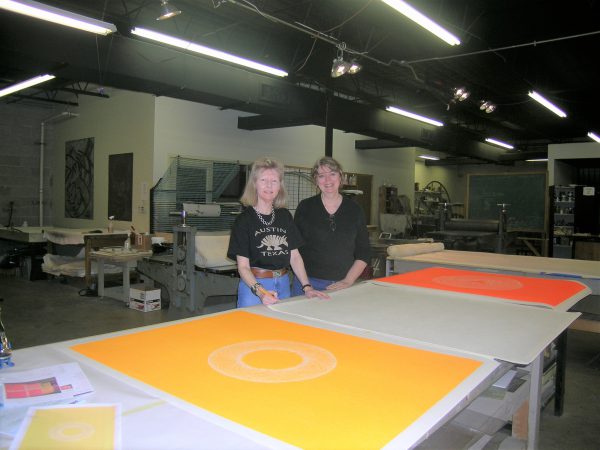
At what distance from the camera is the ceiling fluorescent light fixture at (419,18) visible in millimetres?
3598

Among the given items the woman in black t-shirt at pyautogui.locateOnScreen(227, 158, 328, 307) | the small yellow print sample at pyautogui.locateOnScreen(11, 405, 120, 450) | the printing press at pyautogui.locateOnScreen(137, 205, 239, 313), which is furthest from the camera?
the printing press at pyautogui.locateOnScreen(137, 205, 239, 313)

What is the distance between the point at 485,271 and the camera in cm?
324

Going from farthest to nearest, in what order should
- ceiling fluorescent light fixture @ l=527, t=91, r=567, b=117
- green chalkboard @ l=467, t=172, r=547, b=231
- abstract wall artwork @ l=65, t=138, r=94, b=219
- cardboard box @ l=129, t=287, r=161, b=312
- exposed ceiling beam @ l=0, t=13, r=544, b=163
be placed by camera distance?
green chalkboard @ l=467, t=172, r=547, b=231
abstract wall artwork @ l=65, t=138, r=94, b=219
ceiling fluorescent light fixture @ l=527, t=91, r=567, b=117
cardboard box @ l=129, t=287, r=161, b=312
exposed ceiling beam @ l=0, t=13, r=544, b=163

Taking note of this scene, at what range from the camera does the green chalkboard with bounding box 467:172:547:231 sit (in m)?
11.3

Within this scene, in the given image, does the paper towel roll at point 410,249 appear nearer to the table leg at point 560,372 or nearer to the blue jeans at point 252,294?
the table leg at point 560,372

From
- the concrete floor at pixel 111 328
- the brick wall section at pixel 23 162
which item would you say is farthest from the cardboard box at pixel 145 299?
the brick wall section at pixel 23 162

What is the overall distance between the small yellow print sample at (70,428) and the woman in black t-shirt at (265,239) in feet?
3.61

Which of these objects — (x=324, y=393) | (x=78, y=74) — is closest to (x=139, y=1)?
(x=78, y=74)

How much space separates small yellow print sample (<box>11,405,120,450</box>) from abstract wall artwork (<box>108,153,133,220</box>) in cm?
735

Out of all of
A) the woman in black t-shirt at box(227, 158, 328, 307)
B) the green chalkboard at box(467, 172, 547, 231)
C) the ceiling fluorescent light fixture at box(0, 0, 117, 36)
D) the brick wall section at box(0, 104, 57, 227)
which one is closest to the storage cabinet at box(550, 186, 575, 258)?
the green chalkboard at box(467, 172, 547, 231)

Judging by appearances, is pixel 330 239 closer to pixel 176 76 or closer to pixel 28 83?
pixel 176 76

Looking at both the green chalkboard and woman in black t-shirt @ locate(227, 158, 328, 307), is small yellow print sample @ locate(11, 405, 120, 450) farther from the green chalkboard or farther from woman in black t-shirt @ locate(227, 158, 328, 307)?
the green chalkboard

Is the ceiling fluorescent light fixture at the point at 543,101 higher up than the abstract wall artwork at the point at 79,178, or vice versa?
the ceiling fluorescent light fixture at the point at 543,101

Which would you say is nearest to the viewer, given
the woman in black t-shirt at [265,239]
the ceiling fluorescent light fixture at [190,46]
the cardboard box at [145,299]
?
the woman in black t-shirt at [265,239]
